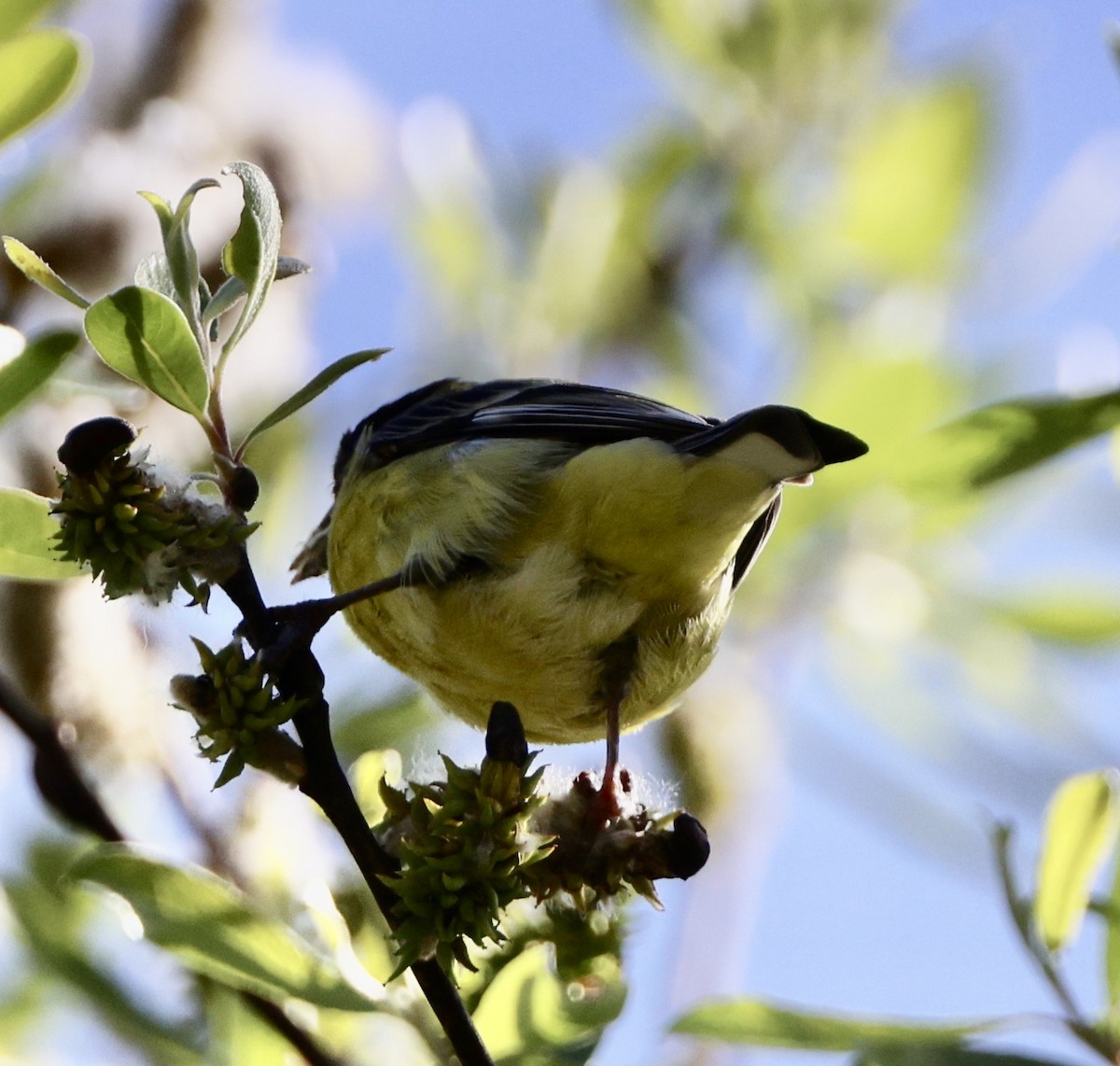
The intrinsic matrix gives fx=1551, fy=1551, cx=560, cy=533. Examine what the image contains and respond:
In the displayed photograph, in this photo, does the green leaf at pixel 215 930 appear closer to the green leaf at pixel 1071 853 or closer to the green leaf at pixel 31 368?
the green leaf at pixel 31 368

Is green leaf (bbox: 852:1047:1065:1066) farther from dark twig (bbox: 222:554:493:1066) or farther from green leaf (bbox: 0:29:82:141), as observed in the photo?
green leaf (bbox: 0:29:82:141)

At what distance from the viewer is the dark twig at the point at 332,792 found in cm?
161

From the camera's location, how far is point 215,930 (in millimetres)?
1803

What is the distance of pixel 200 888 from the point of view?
5.97 ft

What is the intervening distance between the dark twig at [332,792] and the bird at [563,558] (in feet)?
2.75

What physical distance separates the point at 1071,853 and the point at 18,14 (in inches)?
70.4

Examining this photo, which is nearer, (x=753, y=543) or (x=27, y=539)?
(x=27, y=539)

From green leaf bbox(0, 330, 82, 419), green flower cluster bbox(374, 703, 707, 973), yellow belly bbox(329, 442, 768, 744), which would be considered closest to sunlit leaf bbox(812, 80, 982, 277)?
yellow belly bbox(329, 442, 768, 744)

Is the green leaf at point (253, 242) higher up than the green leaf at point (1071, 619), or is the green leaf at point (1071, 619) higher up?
the green leaf at point (1071, 619)

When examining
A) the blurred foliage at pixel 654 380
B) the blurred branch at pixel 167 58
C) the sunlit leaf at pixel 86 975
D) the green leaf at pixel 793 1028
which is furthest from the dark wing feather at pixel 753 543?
the blurred branch at pixel 167 58

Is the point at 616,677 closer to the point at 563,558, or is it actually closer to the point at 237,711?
the point at 563,558

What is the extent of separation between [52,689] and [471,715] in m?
0.75

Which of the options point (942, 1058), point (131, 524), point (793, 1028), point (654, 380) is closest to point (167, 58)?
point (654, 380)

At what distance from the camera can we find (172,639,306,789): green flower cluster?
1654 millimetres
